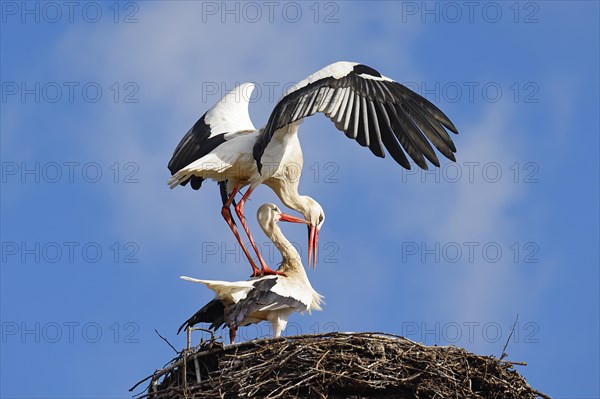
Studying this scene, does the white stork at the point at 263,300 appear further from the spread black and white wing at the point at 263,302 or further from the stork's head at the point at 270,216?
the stork's head at the point at 270,216

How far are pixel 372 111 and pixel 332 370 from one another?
96.7 inches

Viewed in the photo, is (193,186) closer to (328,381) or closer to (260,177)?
(260,177)

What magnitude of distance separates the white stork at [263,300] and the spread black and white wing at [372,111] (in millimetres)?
1330

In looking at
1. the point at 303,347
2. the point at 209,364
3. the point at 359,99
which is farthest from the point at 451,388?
the point at 359,99

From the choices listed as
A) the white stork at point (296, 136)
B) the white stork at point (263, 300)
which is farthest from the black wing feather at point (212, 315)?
the white stork at point (296, 136)

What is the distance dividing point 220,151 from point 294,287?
1.72 m

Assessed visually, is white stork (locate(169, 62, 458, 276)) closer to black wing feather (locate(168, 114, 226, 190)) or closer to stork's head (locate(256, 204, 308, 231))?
black wing feather (locate(168, 114, 226, 190))

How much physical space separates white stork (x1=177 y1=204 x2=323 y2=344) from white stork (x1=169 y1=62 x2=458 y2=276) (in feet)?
1.10

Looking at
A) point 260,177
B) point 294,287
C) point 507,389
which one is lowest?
point 507,389

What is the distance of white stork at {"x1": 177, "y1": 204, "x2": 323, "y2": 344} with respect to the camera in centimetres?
1232

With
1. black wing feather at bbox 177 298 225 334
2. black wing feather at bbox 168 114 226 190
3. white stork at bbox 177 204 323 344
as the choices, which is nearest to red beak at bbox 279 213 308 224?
white stork at bbox 177 204 323 344

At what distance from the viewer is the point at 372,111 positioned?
39.4 feet

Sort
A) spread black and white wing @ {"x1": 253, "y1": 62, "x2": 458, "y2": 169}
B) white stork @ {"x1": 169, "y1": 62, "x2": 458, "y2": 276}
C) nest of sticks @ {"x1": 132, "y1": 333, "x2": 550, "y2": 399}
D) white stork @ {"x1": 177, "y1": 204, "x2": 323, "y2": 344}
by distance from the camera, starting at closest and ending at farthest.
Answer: nest of sticks @ {"x1": 132, "y1": 333, "x2": 550, "y2": 399}, spread black and white wing @ {"x1": 253, "y1": 62, "x2": 458, "y2": 169}, white stork @ {"x1": 169, "y1": 62, "x2": 458, "y2": 276}, white stork @ {"x1": 177, "y1": 204, "x2": 323, "y2": 344}

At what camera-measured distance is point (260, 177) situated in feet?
45.3
